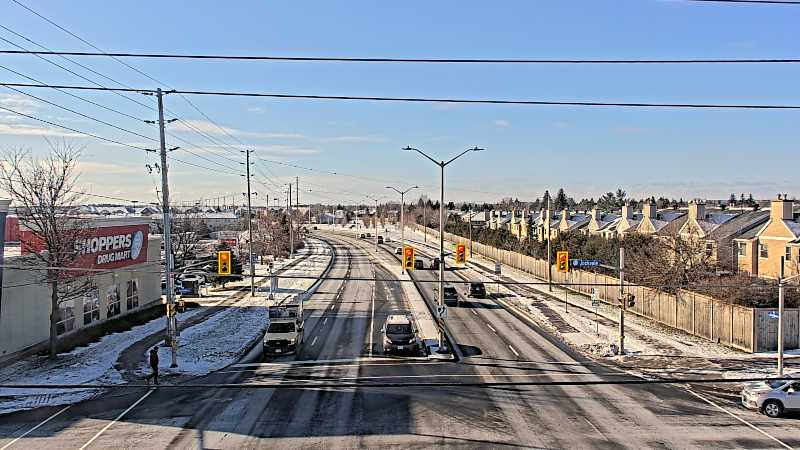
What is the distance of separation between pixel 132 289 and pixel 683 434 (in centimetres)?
3587

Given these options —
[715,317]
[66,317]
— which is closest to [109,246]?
[66,317]

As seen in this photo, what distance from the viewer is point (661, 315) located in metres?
41.0

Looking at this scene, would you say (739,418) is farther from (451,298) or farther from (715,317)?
(451,298)

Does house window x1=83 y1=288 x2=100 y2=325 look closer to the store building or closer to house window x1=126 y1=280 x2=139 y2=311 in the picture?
the store building

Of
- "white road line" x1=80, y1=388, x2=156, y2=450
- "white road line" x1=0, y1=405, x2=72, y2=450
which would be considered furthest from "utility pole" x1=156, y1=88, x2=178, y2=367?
"white road line" x1=0, y1=405, x2=72, y2=450

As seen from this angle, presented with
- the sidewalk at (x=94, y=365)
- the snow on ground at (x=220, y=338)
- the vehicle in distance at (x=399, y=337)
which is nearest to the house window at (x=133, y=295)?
the sidewalk at (x=94, y=365)

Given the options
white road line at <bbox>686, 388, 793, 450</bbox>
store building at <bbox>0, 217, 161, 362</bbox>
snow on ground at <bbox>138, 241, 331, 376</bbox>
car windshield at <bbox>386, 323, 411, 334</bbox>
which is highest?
store building at <bbox>0, 217, 161, 362</bbox>

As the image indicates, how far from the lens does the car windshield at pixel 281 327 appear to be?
32719 mm

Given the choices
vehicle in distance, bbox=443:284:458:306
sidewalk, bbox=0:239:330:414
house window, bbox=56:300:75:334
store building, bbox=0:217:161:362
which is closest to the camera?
sidewalk, bbox=0:239:330:414

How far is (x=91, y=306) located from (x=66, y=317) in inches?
121

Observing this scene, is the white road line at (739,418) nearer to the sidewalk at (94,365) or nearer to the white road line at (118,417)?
the white road line at (118,417)

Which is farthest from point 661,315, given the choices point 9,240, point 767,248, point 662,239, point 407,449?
point 9,240

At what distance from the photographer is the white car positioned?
21547 mm

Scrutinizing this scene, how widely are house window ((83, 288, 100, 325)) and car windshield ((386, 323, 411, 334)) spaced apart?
56.3ft
